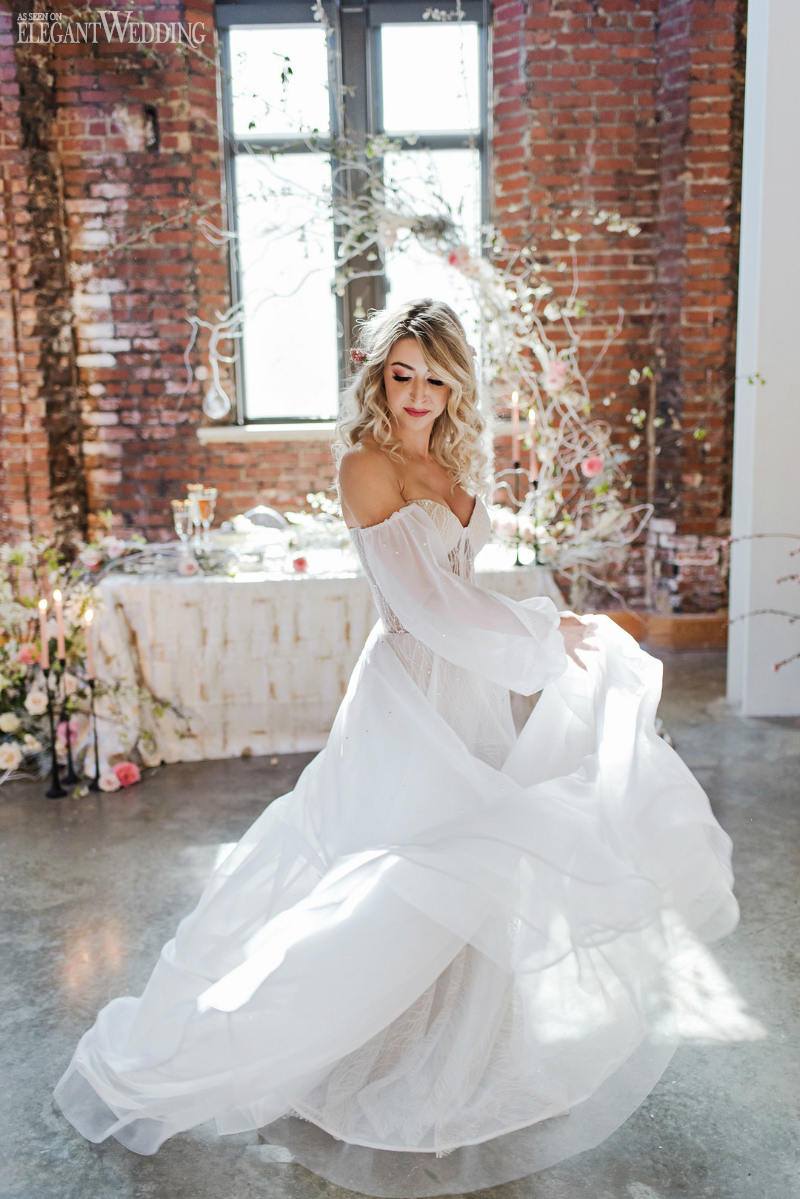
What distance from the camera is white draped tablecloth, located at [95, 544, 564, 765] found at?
184 inches

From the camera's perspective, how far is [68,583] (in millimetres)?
5148

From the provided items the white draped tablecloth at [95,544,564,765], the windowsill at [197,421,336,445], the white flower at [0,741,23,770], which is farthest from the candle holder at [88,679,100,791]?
the windowsill at [197,421,336,445]

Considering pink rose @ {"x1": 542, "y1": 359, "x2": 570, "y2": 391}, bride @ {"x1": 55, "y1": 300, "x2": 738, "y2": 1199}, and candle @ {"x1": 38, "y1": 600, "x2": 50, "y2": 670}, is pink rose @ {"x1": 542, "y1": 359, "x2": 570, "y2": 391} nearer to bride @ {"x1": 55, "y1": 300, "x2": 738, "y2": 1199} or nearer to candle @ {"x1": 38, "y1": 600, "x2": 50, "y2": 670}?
candle @ {"x1": 38, "y1": 600, "x2": 50, "y2": 670}

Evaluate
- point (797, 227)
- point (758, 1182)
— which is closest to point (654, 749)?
point (758, 1182)

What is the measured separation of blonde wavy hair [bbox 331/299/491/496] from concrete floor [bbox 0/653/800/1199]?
1466mm

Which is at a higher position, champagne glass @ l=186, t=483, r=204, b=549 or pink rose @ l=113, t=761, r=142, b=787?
champagne glass @ l=186, t=483, r=204, b=549

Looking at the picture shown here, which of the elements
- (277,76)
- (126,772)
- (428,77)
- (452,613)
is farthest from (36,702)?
(428,77)

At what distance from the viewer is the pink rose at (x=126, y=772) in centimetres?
456

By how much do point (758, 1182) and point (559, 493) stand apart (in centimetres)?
424

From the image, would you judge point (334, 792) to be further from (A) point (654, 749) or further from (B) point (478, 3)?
(B) point (478, 3)

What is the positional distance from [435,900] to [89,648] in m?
2.85

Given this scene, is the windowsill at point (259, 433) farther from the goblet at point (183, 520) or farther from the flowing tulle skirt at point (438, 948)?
the flowing tulle skirt at point (438, 948)

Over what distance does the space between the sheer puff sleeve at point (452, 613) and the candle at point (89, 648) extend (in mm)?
2478

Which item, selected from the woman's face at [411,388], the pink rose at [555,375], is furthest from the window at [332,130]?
the woman's face at [411,388]
